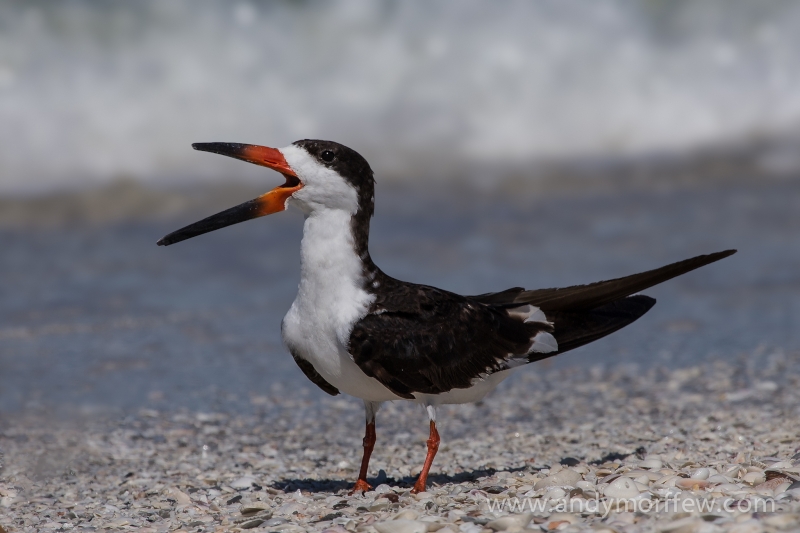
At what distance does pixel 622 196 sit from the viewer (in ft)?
36.4

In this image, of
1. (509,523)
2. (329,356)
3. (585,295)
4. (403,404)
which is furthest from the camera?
(403,404)

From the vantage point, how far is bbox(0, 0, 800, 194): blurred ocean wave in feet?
40.8

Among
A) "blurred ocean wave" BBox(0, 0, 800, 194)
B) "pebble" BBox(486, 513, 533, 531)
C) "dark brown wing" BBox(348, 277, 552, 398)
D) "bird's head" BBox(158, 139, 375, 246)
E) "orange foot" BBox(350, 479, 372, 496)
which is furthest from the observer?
"blurred ocean wave" BBox(0, 0, 800, 194)

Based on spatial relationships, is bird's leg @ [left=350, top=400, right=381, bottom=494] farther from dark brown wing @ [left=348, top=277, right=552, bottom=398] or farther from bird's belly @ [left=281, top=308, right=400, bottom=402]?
dark brown wing @ [left=348, top=277, right=552, bottom=398]

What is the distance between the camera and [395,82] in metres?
13.6

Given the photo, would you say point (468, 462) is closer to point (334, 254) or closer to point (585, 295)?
point (585, 295)

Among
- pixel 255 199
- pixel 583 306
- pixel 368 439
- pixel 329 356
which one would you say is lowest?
pixel 368 439

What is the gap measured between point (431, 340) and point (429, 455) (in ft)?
1.60

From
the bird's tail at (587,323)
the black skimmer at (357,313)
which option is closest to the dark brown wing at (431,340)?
the black skimmer at (357,313)

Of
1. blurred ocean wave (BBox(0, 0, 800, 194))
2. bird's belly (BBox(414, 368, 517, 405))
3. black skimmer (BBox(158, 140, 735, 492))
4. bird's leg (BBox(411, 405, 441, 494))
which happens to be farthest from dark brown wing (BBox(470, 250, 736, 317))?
blurred ocean wave (BBox(0, 0, 800, 194))

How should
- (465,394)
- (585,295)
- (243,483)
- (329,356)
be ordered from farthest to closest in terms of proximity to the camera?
(585,295)
(243,483)
(465,394)
(329,356)

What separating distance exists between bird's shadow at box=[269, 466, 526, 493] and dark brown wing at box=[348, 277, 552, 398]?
0.51 meters

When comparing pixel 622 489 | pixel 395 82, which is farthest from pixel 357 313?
pixel 395 82

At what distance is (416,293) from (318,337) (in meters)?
0.49
